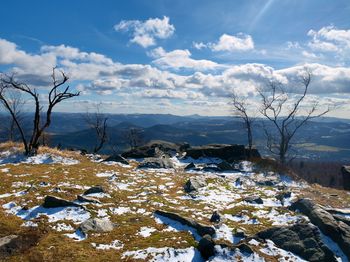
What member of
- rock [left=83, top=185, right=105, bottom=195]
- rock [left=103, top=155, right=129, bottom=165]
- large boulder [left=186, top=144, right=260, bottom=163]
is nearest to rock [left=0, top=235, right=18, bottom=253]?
rock [left=83, top=185, right=105, bottom=195]

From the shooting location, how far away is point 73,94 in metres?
38.3

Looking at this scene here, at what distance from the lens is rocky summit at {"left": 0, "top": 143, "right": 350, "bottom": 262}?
16.1m

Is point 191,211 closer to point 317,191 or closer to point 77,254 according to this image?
point 77,254

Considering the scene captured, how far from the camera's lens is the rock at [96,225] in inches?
717

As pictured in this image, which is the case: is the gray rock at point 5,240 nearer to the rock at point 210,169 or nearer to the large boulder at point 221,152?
the rock at point 210,169

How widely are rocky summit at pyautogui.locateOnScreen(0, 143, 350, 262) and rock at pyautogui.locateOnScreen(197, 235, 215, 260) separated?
5 centimetres

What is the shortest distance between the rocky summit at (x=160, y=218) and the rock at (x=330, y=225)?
0.06 meters

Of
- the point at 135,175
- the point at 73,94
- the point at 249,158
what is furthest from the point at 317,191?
the point at 73,94

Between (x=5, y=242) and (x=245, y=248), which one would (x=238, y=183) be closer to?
(x=245, y=248)

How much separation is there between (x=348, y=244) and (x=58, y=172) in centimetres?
2546

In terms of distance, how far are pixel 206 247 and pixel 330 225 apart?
311 inches

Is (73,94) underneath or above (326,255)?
above

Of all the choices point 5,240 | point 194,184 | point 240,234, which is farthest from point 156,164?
point 5,240

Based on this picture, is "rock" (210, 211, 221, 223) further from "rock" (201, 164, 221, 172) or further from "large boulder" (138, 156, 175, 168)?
"large boulder" (138, 156, 175, 168)
